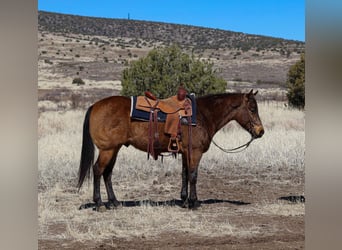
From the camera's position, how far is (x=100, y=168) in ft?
17.5

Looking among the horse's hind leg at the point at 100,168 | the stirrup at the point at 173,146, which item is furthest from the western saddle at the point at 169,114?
the horse's hind leg at the point at 100,168

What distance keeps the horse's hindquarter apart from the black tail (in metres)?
0.04

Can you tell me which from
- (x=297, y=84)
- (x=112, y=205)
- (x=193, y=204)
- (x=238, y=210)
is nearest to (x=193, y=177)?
(x=193, y=204)

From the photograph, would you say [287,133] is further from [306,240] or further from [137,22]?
[137,22]

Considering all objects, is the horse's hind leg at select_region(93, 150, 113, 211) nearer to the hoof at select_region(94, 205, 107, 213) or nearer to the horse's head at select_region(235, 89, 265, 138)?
the hoof at select_region(94, 205, 107, 213)

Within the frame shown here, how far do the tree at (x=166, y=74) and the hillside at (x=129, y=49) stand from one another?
0.20 feet

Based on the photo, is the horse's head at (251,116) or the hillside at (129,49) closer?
the hillside at (129,49)

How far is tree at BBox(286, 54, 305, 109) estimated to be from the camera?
5465mm

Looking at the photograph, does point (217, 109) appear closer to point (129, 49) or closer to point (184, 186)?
point (184, 186)

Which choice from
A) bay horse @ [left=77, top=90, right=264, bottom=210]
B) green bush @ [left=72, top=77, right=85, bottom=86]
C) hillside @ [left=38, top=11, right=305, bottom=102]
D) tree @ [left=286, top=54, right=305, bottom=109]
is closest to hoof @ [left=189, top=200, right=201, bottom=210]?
bay horse @ [left=77, top=90, right=264, bottom=210]

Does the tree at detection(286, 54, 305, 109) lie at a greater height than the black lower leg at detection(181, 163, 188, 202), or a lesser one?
greater

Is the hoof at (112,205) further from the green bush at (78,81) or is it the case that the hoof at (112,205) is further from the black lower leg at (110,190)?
the green bush at (78,81)

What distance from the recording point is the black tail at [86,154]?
209 inches

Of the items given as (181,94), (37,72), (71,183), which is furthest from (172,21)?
(71,183)
